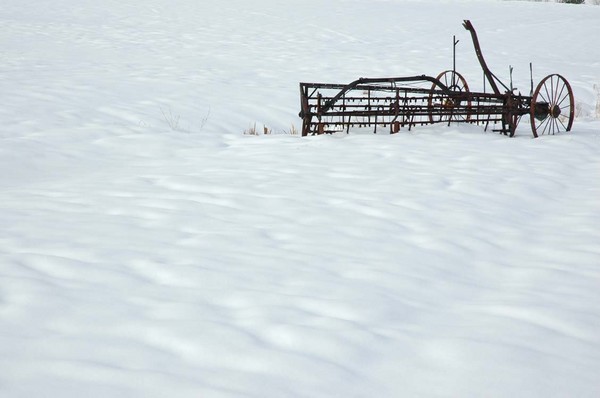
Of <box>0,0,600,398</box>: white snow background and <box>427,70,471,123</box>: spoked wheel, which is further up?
<box>427,70,471,123</box>: spoked wheel

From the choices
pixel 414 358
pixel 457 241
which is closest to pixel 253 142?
pixel 457 241

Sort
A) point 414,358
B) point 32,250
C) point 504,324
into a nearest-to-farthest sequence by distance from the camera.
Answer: point 414,358, point 504,324, point 32,250

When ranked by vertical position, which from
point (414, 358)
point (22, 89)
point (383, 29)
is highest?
point (383, 29)

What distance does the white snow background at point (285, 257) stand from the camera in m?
2.84

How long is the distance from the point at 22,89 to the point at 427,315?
11.0 meters

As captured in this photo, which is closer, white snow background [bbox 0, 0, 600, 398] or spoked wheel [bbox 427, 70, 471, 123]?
white snow background [bbox 0, 0, 600, 398]

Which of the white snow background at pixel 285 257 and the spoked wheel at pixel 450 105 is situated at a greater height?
the spoked wheel at pixel 450 105

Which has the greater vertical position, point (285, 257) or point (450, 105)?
point (450, 105)

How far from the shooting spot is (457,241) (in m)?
4.85

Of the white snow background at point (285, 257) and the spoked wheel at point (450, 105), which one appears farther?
the spoked wheel at point (450, 105)

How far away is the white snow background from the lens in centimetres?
284

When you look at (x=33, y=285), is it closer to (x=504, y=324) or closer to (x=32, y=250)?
(x=32, y=250)

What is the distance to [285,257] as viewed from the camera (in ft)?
14.2

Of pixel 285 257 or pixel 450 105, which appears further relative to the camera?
pixel 450 105
